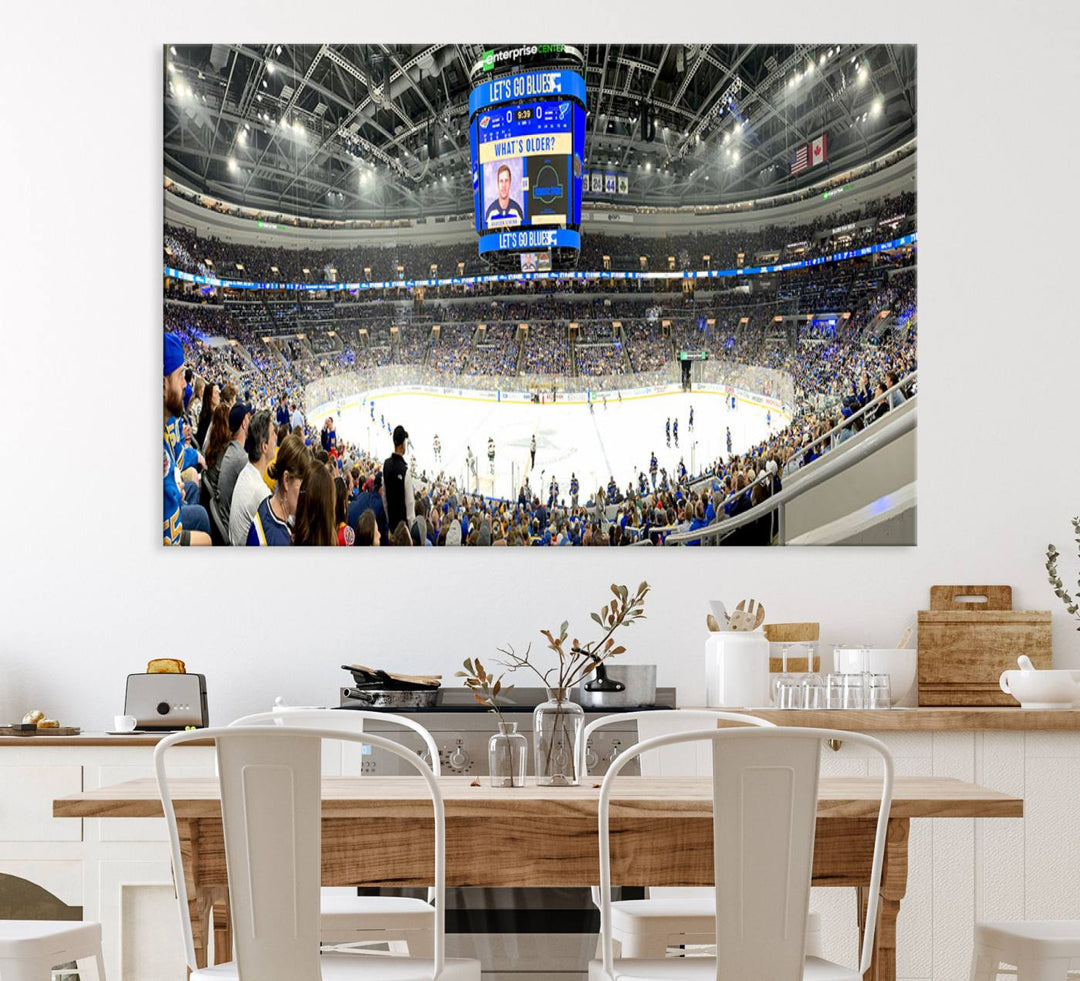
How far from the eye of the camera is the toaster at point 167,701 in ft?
13.1

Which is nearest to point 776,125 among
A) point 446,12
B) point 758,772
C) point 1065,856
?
point 446,12

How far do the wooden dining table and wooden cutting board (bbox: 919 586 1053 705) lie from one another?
1859 mm

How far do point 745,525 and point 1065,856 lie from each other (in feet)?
4.36

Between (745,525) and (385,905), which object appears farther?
(745,525)

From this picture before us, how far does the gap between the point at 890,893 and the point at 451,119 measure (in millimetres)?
2979

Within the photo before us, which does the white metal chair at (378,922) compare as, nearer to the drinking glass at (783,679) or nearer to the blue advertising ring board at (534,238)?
the drinking glass at (783,679)

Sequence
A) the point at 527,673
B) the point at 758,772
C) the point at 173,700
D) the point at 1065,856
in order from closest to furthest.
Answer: the point at 758,772 < the point at 1065,856 < the point at 173,700 < the point at 527,673

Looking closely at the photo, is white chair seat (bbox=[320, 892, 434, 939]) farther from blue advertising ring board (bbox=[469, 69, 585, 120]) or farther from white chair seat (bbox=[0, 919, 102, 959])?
blue advertising ring board (bbox=[469, 69, 585, 120])

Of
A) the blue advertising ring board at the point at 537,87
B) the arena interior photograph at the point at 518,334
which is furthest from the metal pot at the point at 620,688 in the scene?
the blue advertising ring board at the point at 537,87

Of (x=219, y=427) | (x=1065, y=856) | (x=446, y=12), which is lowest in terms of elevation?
(x=1065, y=856)

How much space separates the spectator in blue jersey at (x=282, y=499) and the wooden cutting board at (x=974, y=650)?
6.56 ft

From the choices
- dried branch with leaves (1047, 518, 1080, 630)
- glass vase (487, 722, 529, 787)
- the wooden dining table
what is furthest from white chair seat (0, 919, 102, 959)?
dried branch with leaves (1047, 518, 1080, 630)

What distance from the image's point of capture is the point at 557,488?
14.3 ft

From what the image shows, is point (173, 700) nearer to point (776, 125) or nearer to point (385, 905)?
point (385, 905)
